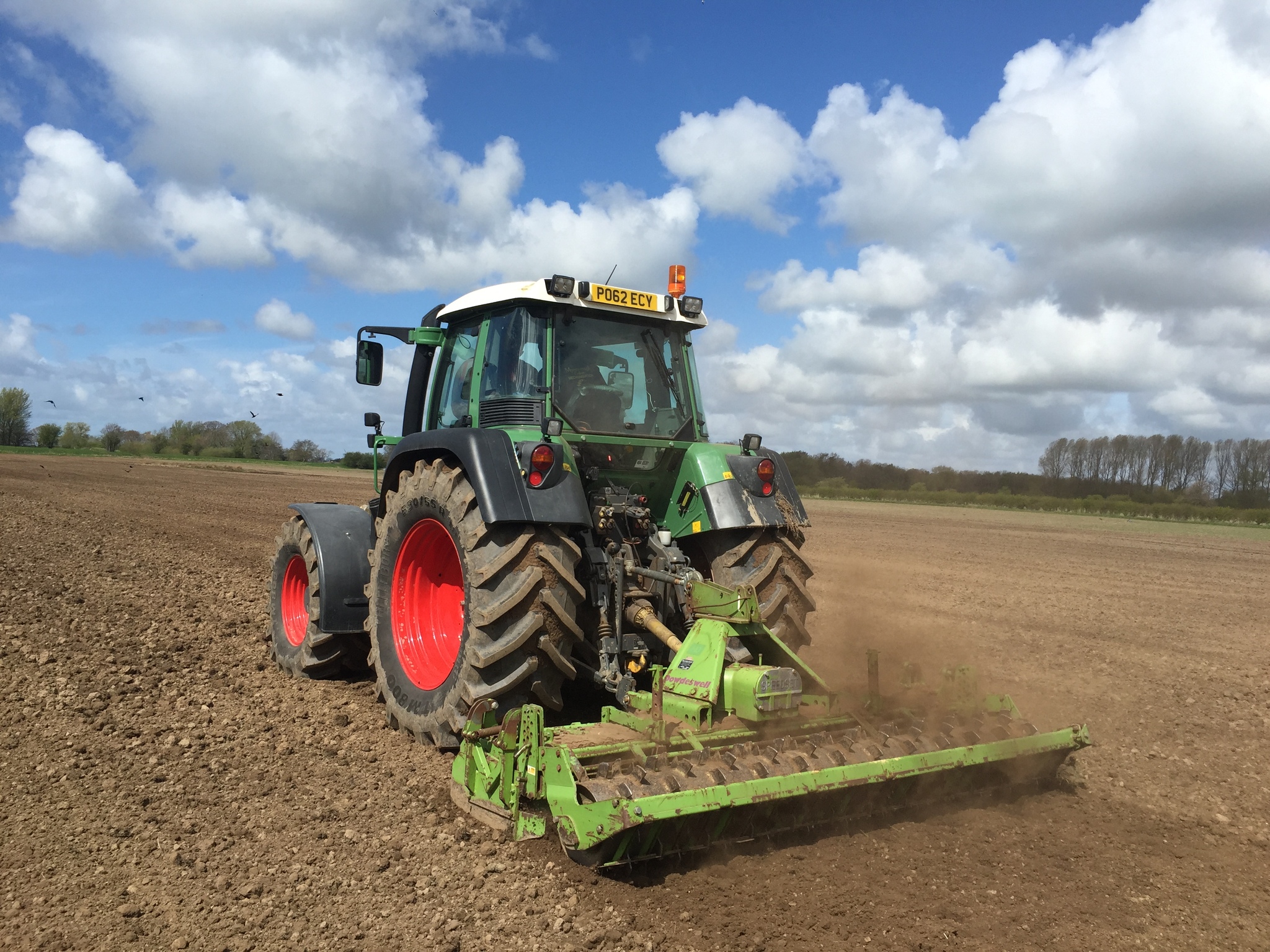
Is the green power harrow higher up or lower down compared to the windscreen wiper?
lower down

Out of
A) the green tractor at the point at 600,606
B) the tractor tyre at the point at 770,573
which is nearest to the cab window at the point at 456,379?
the green tractor at the point at 600,606

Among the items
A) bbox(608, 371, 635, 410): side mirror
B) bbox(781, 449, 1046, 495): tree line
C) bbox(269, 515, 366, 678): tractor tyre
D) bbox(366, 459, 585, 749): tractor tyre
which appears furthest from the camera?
bbox(781, 449, 1046, 495): tree line

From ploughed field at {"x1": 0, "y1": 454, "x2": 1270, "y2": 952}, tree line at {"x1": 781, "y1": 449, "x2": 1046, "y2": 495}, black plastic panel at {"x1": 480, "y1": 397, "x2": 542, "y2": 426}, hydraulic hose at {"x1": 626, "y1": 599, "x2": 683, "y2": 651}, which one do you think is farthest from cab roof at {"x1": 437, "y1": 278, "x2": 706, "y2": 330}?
tree line at {"x1": 781, "y1": 449, "x2": 1046, "y2": 495}

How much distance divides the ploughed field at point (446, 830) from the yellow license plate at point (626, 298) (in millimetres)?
2476

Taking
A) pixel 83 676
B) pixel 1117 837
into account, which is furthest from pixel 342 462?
pixel 1117 837

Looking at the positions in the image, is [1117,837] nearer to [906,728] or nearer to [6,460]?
[906,728]

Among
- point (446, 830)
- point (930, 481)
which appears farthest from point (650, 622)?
point (930, 481)

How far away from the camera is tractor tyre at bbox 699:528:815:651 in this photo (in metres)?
4.99

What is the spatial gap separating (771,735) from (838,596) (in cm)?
796

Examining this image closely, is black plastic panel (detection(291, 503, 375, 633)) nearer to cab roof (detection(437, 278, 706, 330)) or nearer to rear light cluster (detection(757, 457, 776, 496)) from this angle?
cab roof (detection(437, 278, 706, 330))

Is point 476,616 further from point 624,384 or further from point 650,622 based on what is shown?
point 624,384

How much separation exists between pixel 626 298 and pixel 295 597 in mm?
3423

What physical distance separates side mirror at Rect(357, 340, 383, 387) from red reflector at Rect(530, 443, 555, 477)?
228 centimetres

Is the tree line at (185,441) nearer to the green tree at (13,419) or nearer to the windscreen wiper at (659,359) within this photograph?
the green tree at (13,419)
